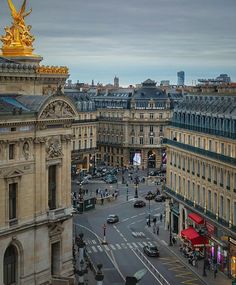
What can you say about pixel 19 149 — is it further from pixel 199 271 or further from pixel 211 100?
pixel 211 100

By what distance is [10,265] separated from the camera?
193 feet

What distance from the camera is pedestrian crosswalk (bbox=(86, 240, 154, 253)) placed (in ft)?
285

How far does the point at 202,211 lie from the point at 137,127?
89574mm

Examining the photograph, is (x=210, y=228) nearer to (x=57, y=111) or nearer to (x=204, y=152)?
(x=204, y=152)

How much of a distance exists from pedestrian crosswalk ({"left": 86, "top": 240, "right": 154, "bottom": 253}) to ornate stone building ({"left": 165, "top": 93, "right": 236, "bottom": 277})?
6325 mm

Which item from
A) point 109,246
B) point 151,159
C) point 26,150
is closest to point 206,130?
point 109,246

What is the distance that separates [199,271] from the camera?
7738 cm

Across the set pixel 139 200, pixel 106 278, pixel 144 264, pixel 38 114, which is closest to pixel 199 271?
pixel 144 264

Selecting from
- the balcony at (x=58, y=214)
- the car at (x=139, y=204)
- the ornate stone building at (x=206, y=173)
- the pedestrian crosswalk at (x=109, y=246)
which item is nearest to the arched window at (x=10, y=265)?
the balcony at (x=58, y=214)

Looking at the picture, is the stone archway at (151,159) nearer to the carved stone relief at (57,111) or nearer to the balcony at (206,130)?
the balcony at (206,130)

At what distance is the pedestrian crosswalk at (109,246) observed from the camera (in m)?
86.9

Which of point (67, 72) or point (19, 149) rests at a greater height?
point (67, 72)

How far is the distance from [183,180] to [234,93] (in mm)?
15925

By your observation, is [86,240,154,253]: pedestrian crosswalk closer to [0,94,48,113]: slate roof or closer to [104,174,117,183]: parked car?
[0,94,48,113]: slate roof
